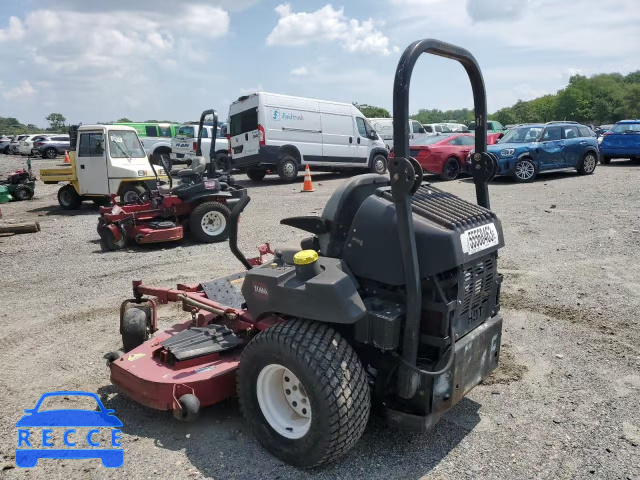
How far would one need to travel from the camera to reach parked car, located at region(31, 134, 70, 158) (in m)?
33.7

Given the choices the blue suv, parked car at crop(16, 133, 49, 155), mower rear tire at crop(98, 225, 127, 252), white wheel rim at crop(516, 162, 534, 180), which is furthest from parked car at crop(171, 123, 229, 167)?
parked car at crop(16, 133, 49, 155)

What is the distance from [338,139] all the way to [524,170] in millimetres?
5927

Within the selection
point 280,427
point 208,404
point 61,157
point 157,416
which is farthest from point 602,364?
point 61,157

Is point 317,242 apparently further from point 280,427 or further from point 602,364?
point 602,364

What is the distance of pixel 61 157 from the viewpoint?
3447 centimetres

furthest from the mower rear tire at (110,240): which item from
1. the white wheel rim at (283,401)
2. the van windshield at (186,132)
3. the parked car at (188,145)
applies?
the van windshield at (186,132)

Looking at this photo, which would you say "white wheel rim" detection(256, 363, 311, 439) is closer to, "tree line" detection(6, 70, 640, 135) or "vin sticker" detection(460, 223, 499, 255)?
"vin sticker" detection(460, 223, 499, 255)

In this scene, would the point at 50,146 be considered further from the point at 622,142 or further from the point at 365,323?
the point at 365,323

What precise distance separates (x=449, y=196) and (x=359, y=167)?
14.9 metres

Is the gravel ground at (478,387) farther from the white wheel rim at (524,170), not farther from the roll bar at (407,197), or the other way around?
the white wheel rim at (524,170)

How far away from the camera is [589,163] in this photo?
15.3 m

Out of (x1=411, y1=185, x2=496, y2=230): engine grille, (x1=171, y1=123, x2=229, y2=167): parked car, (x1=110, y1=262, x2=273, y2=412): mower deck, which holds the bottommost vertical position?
(x1=110, y1=262, x2=273, y2=412): mower deck

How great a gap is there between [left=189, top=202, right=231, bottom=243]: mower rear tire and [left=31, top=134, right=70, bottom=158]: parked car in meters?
28.7

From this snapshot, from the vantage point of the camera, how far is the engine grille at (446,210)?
9.66 feet
